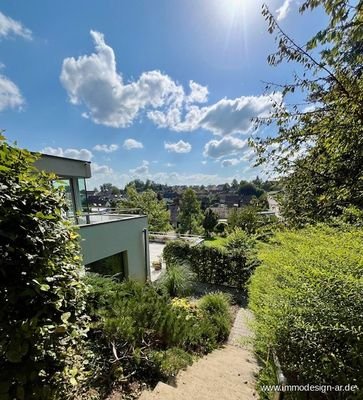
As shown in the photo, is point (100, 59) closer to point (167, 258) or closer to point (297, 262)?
point (297, 262)

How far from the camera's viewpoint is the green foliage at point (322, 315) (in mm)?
1581

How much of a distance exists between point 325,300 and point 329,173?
248 centimetres

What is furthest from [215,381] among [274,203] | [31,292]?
[274,203]

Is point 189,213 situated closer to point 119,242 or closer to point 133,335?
point 119,242

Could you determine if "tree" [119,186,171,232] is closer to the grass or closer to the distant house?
the grass

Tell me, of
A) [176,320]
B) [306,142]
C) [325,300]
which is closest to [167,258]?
[176,320]

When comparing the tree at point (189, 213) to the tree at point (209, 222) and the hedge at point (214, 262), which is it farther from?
the hedge at point (214, 262)

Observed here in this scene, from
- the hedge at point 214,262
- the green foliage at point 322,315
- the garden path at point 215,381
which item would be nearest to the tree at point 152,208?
the hedge at point 214,262

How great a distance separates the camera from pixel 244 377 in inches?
133

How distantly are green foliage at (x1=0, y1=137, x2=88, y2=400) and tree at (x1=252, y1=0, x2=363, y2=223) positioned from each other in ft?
9.41

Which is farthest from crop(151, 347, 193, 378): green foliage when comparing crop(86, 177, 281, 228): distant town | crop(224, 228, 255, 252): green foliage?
crop(224, 228, 255, 252): green foliage

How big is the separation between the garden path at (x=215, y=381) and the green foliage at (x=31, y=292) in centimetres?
156

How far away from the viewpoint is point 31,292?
1179 millimetres

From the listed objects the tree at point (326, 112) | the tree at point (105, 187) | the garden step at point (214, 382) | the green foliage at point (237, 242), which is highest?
the tree at point (105, 187)
